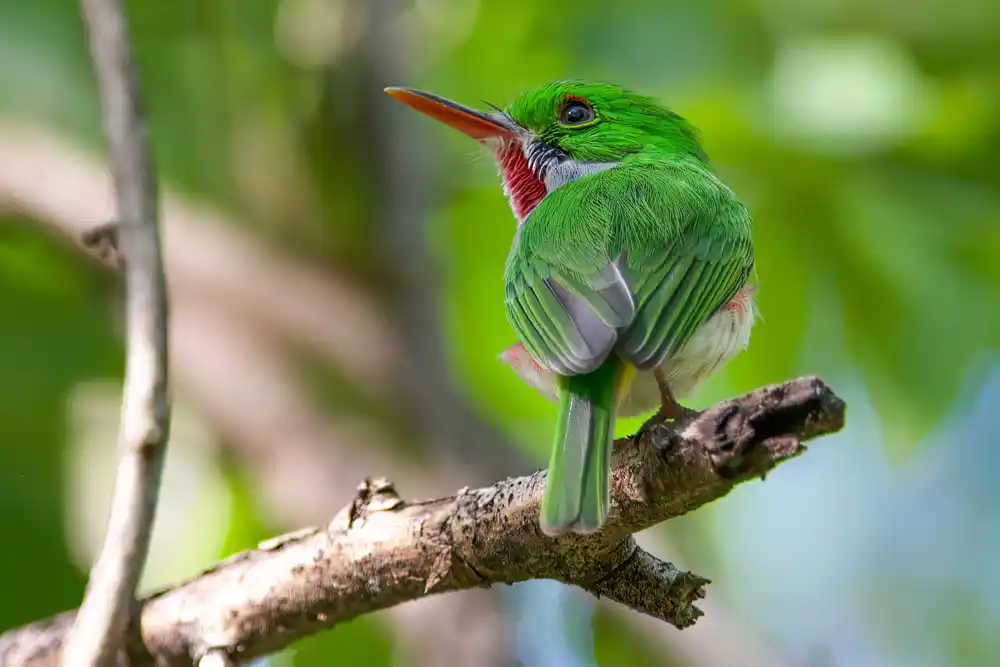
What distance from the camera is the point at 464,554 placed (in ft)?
7.38

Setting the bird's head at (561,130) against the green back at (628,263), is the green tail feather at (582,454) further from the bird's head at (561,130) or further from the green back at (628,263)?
the bird's head at (561,130)

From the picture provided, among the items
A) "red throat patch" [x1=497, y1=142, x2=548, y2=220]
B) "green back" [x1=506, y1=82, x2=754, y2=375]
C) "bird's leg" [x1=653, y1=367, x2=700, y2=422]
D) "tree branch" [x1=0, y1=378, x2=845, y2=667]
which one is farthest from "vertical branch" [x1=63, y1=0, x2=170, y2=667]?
"red throat patch" [x1=497, y1=142, x2=548, y2=220]

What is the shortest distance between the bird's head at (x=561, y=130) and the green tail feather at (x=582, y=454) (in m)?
1.38

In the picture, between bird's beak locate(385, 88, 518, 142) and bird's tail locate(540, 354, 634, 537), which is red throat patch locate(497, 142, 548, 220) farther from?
bird's tail locate(540, 354, 634, 537)

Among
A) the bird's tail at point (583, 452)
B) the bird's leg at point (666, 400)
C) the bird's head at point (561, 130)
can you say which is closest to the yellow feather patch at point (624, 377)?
the bird's tail at point (583, 452)

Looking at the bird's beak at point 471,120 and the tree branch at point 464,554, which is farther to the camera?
the bird's beak at point 471,120

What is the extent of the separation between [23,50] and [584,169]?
2.51 meters

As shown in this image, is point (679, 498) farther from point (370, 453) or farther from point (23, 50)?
point (23, 50)

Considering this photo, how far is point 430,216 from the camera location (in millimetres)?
4426

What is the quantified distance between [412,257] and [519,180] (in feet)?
2.65

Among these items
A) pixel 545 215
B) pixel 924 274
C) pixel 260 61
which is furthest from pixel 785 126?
pixel 260 61

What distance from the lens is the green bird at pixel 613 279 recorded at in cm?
213

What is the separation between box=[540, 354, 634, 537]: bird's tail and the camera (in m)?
1.89

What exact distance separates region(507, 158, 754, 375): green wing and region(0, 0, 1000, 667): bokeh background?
868 millimetres
